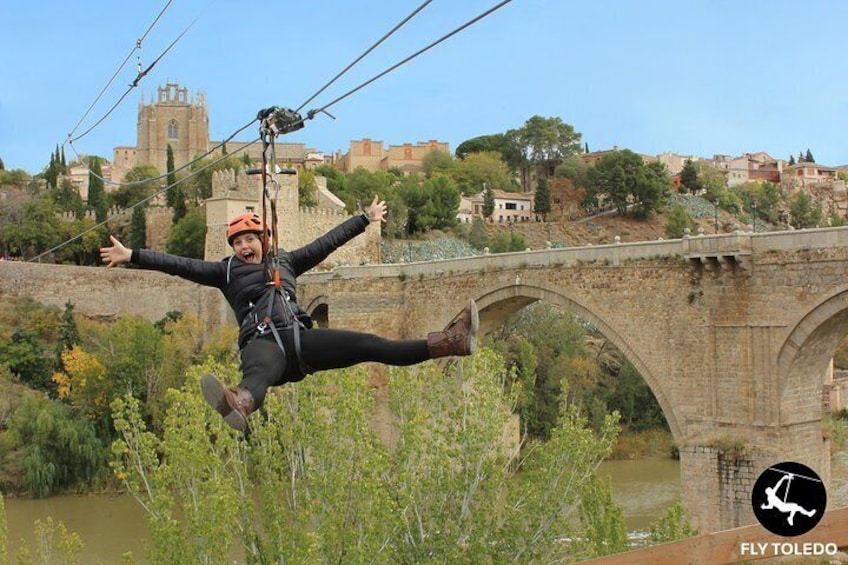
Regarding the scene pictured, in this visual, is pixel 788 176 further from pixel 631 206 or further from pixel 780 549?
pixel 780 549

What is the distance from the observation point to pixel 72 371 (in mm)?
24859

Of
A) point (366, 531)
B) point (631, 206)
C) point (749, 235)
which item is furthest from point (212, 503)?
point (631, 206)

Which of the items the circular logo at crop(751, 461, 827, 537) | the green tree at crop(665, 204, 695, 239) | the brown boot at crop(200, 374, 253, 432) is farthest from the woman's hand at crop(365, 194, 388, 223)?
the green tree at crop(665, 204, 695, 239)

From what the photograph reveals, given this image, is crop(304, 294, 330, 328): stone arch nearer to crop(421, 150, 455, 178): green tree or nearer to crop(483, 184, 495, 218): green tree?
crop(483, 184, 495, 218): green tree

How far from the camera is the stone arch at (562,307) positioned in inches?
635

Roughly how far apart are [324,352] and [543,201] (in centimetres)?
4563

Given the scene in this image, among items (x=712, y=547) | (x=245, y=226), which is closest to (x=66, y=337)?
(x=245, y=226)

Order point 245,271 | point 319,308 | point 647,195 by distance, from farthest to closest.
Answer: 1. point 647,195
2. point 319,308
3. point 245,271

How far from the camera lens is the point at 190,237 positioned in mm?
32000

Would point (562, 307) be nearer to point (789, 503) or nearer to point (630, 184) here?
point (789, 503)

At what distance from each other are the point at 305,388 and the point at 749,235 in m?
6.48

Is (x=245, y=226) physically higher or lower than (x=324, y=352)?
higher

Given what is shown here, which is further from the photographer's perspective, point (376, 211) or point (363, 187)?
point (363, 187)

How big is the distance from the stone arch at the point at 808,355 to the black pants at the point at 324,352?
35.5ft
